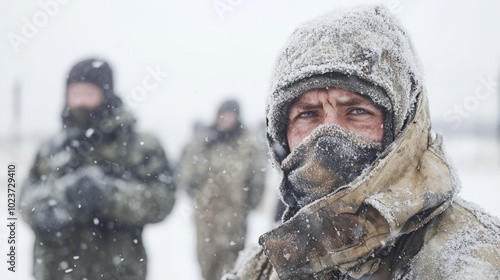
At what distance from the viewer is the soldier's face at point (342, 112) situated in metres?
1.45

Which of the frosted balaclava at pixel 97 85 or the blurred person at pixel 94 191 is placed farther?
the frosted balaclava at pixel 97 85

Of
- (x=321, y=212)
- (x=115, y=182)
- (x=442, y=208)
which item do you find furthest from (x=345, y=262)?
(x=115, y=182)

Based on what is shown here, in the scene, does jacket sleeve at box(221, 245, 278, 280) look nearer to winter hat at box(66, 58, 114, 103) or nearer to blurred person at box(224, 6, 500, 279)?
blurred person at box(224, 6, 500, 279)

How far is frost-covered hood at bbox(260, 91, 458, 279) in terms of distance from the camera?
121 centimetres

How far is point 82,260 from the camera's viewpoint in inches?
124

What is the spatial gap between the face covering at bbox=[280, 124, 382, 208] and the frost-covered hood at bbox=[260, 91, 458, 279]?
83 millimetres

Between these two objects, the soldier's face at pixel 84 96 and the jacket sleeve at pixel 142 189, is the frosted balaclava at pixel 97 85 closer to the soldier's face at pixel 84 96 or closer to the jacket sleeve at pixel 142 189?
the soldier's face at pixel 84 96

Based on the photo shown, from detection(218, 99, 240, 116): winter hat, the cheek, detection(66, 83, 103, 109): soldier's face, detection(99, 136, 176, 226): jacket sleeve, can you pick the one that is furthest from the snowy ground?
detection(218, 99, 240, 116): winter hat

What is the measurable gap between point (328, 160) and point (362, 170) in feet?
0.31

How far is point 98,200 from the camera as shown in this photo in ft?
10.2

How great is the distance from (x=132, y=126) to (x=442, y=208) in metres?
2.38

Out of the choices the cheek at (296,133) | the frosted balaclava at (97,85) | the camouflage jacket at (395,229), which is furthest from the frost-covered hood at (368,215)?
the frosted balaclava at (97,85)

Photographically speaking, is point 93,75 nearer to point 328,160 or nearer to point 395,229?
point 328,160

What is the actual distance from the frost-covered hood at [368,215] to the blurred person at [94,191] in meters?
1.97
